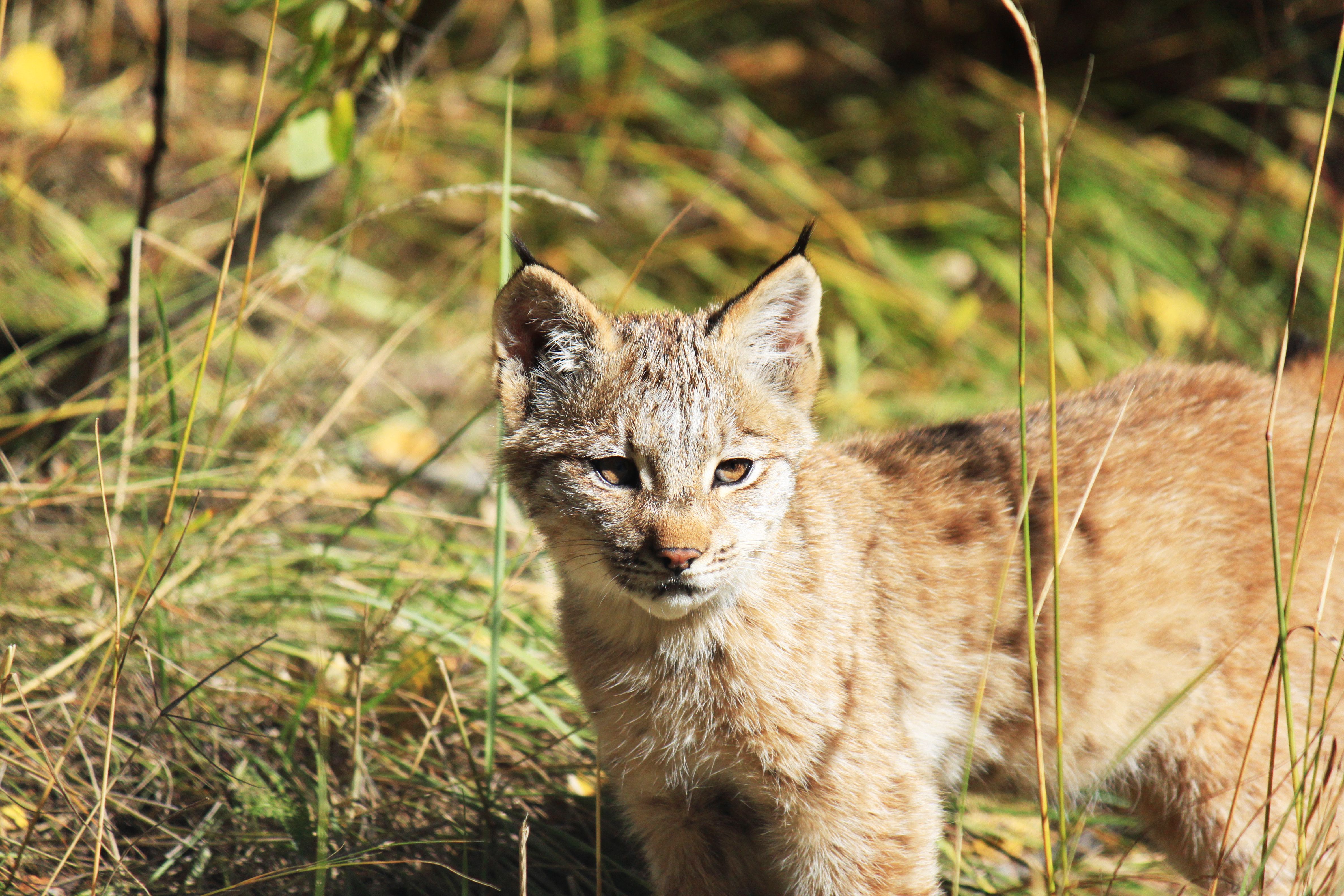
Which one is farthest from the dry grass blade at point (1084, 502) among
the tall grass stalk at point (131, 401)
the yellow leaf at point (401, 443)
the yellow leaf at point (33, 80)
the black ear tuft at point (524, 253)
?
the yellow leaf at point (33, 80)

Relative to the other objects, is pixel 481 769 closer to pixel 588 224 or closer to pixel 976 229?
pixel 588 224

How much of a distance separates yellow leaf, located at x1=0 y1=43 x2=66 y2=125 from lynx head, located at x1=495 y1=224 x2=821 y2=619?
3885mm

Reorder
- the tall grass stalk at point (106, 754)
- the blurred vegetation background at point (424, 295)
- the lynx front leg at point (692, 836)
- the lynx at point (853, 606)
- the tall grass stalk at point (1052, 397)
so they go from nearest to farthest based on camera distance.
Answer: the tall grass stalk at point (1052, 397)
the tall grass stalk at point (106, 754)
the lynx at point (853, 606)
the lynx front leg at point (692, 836)
the blurred vegetation background at point (424, 295)

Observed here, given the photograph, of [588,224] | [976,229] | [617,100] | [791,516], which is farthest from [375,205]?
[791,516]

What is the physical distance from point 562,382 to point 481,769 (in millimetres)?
1368

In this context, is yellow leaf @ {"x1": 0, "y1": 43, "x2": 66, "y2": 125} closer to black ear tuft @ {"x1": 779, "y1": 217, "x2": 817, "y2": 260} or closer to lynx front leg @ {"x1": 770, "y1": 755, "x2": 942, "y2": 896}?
black ear tuft @ {"x1": 779, "y1": 217, "x2": 817, "y2": 260}

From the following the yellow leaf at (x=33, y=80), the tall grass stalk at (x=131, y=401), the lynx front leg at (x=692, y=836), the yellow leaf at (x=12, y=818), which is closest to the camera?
the yellow leaf at (x=12, y=818)

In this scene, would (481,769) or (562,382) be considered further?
(481,769)

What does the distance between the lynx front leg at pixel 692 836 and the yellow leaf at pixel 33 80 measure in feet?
15.4

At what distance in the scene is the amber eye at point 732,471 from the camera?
300 centimetres

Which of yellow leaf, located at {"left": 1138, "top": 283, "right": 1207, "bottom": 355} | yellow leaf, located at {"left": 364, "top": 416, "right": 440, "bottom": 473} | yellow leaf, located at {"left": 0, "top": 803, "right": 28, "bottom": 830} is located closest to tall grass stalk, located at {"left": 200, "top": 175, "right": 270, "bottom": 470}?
yellow leaf, located at {"left": 364, "top": 416, "right": 440, "bottom": 473}

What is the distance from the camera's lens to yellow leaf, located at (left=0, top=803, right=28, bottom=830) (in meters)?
3.10

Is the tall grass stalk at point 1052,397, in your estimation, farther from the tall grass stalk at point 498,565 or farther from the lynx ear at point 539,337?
the tall grass stalk at point 498,565

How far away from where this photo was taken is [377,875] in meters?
3.28
